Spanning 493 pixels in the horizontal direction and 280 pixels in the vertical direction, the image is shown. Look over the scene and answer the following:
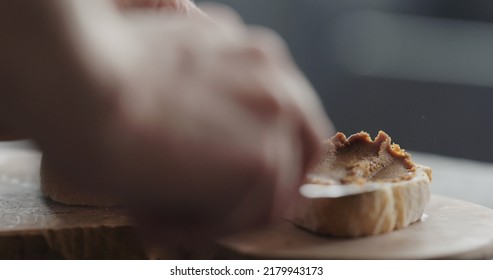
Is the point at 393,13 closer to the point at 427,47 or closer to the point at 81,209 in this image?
the point at 427,47

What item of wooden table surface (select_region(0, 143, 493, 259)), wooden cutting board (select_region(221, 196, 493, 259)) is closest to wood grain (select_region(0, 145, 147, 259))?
wooden table surface (select_region(0, 143, 493, 259))

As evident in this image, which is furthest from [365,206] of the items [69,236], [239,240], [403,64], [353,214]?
[403,64]

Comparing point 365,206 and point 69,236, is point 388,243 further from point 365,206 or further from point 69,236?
point 69,236

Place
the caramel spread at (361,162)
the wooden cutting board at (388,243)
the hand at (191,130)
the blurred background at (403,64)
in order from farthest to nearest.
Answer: the blurred background at (403,64), the caramel spread at (361,162), the wooden cutting board at (388,243), the hand at (191,130)

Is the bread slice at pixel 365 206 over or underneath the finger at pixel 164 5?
underneath

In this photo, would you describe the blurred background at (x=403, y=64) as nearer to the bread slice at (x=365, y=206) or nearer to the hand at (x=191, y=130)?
the bread slice at (x=365, y=206)

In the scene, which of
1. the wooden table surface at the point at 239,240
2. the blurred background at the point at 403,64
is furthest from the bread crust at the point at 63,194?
the blurred background at the point at 403,64
